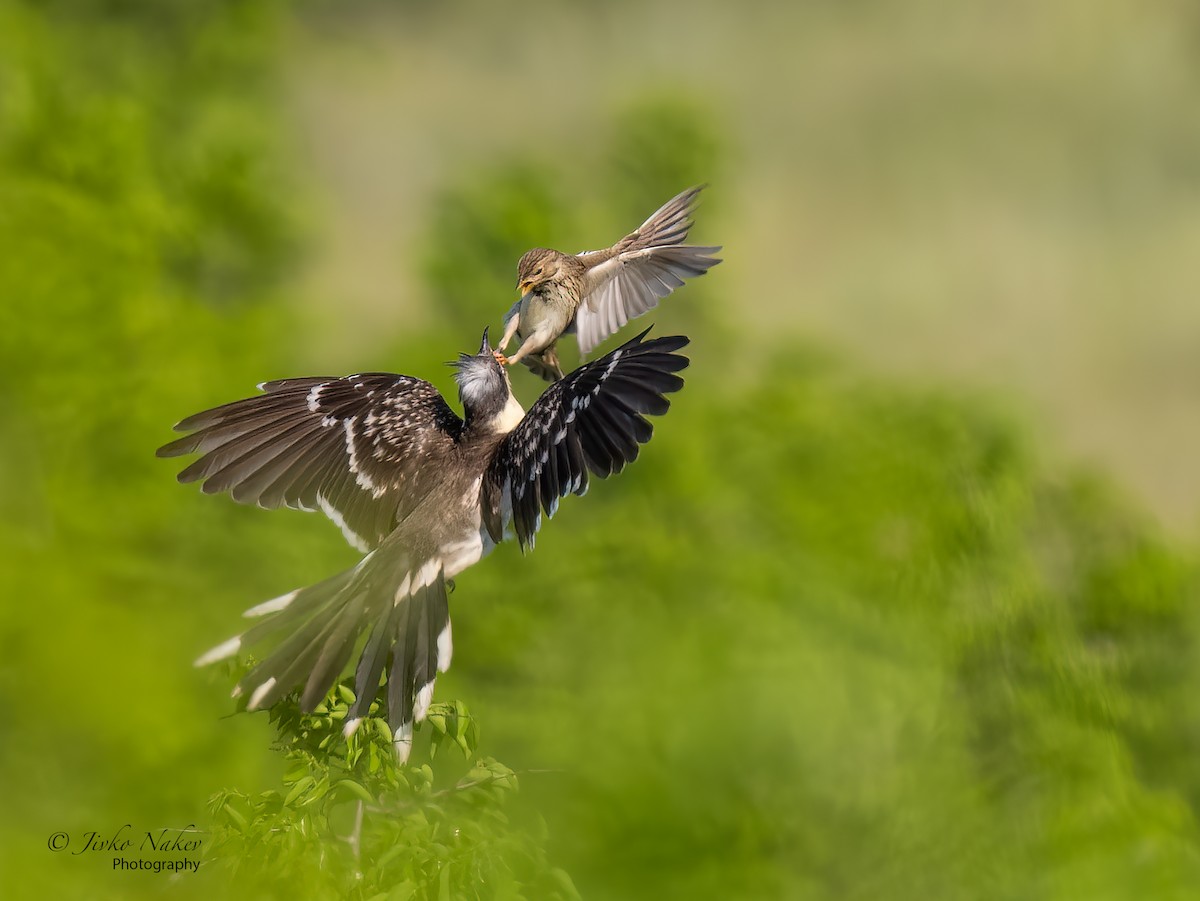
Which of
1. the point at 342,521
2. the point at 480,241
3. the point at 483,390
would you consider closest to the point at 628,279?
the point at 483,390

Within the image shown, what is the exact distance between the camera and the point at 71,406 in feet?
32.0

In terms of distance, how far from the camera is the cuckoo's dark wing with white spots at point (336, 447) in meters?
4.97

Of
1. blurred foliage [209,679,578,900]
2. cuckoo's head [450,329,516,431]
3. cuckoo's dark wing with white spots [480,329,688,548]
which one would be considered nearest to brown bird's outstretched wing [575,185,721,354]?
cuckoo's head [450,329,516,431]

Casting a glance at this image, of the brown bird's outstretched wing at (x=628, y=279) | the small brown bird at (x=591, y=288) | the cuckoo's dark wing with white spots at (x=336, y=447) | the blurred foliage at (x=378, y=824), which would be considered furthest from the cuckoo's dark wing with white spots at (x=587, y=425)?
the brown bird's outstretched wing at (x=628, y=279)

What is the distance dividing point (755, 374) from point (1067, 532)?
56.0 feet

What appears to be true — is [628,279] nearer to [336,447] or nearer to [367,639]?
[336,447]

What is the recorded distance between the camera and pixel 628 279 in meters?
5.98

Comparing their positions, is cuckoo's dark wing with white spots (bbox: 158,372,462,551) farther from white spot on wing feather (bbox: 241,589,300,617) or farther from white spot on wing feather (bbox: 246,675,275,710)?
white spot on wing feather (bbox: 246,675,275,710)

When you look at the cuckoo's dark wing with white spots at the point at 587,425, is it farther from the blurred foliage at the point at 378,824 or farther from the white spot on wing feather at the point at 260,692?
the white spot on wing feather at the point at 260,692

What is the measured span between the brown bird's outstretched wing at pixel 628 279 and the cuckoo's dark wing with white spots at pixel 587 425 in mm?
1298

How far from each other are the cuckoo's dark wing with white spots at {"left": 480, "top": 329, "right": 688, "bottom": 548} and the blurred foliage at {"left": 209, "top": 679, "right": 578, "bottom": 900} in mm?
844

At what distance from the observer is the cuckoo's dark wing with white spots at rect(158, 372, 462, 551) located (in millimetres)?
4973

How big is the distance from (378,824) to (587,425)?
1477 millimetres

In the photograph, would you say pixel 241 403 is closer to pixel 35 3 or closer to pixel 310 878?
pixel 310 878
